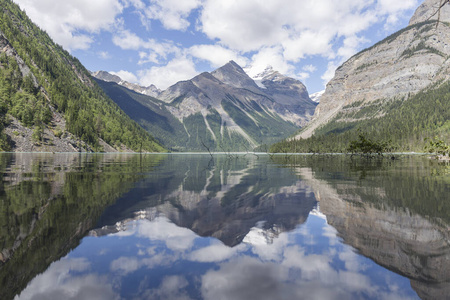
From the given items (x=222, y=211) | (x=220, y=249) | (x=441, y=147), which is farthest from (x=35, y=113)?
(x=441, y=147)

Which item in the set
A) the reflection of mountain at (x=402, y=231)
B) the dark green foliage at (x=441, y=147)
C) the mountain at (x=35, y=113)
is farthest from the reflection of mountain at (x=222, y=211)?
the mountain at (x=35, y=113)

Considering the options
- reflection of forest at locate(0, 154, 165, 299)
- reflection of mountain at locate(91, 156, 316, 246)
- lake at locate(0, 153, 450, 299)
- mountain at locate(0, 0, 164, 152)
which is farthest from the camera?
mountain at locate(0, 0, 164, 152)

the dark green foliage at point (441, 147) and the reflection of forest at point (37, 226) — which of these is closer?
the reflection of forest at point (37, 226)

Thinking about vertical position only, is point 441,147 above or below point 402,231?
above

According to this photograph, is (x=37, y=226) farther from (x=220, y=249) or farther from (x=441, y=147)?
(x=441, y=147)

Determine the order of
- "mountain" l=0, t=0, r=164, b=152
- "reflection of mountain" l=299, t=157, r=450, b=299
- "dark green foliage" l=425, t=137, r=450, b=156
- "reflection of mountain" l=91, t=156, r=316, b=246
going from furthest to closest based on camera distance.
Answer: "mountain" l=0, t=0, r=164, b=152 < "dark green foliage" l=425, t=137, r=450, b=156 < "reflection of mountain" l=91, t=156, r=316, b=246 < "reflection of mountain" l=299, t=157, r=450, b=299

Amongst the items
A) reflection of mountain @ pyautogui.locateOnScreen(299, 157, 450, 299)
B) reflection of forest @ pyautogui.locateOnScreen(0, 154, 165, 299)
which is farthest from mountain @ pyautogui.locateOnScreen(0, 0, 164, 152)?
reflection of mountain @ pyautogui.locateOnScreen(299, 157, 450, 299)

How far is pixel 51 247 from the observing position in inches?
404

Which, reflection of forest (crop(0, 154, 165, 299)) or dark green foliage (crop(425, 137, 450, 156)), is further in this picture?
dark green foliage (crop(425, 137, 450, 156))

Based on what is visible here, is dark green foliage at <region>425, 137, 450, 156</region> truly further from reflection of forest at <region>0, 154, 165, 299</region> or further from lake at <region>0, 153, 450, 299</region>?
reflection of forest at <region>0, 154, 165, 299</region>

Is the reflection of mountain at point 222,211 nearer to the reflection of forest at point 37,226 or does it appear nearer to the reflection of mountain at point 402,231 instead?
the reflection of forest at point 37,226

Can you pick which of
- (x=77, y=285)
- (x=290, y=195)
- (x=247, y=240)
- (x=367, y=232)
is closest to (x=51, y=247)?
(x=77, y=285)

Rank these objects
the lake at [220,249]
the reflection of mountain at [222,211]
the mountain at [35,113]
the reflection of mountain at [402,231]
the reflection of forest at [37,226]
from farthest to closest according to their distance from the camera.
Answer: the mountain at [35,113], the reflection of mountain at [222,211], the reflection of mountain at [402,231], the reflection of forest at [37,226], the lake at [220,249]

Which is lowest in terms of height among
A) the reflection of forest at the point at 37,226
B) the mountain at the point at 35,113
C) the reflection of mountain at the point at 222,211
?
the reflection of mountain at the point at 222,211
